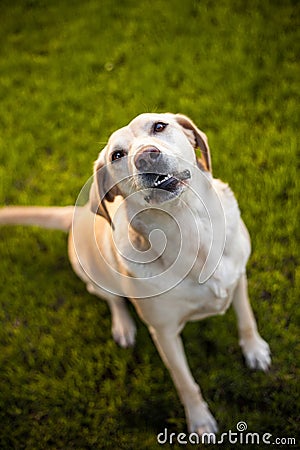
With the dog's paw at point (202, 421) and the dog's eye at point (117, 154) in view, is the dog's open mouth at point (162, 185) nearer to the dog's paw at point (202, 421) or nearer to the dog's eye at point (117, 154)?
the dog's eye at point (117, 154)

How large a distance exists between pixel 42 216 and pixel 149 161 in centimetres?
132

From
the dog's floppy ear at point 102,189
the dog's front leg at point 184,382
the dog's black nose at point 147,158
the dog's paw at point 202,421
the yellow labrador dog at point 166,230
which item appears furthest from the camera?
the dog's paw at point 202,421

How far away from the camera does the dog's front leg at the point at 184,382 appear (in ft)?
8.64

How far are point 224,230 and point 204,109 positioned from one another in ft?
6.28

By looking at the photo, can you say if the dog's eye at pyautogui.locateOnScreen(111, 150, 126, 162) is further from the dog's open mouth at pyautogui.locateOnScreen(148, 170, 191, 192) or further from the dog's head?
the dog's open mouth at pyautogui.locateOnScreen(148, 170, 191, 192)

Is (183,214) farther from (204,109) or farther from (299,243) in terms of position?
(204,109)

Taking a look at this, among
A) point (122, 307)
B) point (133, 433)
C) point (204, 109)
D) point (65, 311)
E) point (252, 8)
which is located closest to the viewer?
point (133, 433)

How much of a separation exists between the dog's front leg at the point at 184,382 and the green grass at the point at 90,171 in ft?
0.34

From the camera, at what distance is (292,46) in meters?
4.25

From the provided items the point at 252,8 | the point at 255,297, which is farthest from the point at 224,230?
the point at 252,8

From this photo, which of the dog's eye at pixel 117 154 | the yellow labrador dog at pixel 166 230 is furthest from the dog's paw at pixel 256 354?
the dog's eye at pixel 117 154

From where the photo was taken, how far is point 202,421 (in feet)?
9.62

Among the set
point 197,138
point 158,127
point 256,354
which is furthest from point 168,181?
point 256,354

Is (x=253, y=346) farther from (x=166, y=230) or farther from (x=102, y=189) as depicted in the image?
(x=102, y=189)
